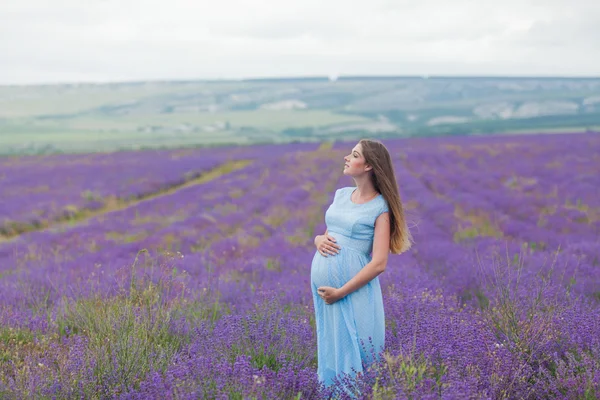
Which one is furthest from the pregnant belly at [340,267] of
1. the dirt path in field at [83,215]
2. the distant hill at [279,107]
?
the distant hill at [279,107]

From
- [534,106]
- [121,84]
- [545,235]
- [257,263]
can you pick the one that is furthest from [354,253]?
[121,84]

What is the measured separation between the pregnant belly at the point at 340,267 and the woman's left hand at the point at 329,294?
7 centimetres

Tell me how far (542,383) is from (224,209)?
10.6 m

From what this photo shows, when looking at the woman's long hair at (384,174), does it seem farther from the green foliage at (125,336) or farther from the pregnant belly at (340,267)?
the green foliage at (125,336)

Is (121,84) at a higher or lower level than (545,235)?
higher

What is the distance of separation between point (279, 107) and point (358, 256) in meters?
92.4

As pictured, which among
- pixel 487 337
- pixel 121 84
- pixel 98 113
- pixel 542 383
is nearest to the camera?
pixel 542 383

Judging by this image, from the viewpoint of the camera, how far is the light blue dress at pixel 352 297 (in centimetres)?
307

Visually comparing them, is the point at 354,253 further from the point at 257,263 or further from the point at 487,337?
the point at 257,263

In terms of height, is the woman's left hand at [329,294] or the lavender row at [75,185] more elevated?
the woman's left hand at [329,294]

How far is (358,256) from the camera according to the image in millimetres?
3094

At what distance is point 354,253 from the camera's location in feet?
10.2

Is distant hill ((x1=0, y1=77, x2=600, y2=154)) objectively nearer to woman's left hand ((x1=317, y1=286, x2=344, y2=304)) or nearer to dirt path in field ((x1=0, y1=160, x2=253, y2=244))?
dirt path in field ((x1=0, y1=160, x2=253, y2=244))

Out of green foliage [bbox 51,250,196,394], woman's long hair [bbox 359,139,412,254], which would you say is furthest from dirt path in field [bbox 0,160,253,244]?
woman's long hair [bbox 359,139,412,254]
